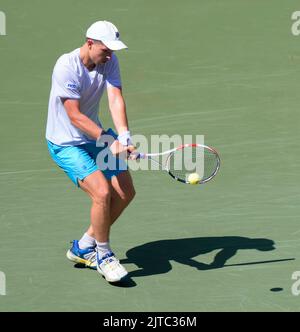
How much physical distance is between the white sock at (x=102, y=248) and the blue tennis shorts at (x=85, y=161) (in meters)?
0.59

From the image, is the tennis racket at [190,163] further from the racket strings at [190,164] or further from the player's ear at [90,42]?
the player's ear at [90,42]

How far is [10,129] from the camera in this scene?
12.6 meters

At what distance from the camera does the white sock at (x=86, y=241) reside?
9.03 meters

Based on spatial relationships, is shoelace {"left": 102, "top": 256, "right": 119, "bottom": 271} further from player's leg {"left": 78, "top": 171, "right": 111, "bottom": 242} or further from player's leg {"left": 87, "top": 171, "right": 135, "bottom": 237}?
player's leg {"left": 87, "top": 171, "right": 135, "bottom": 237}

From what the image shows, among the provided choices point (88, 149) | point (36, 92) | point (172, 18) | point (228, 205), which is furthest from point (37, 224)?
point (172, 18)

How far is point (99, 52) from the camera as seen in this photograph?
8.49 m

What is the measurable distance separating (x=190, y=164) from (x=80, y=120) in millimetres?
1178

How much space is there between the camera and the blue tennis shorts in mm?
8680

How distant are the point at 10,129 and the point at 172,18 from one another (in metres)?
3.89

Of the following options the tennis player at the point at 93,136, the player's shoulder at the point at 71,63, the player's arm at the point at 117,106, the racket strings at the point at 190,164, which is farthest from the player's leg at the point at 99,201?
the player's shoulder at the point at 71,63

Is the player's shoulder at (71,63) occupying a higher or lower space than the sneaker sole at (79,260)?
higher

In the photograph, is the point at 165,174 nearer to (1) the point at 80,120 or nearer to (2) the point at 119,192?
(2) the point at 119,192

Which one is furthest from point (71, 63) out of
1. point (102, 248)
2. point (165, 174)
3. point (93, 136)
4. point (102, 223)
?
point (165, 174)

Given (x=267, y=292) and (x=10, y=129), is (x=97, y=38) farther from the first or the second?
(x=10, y=129)
